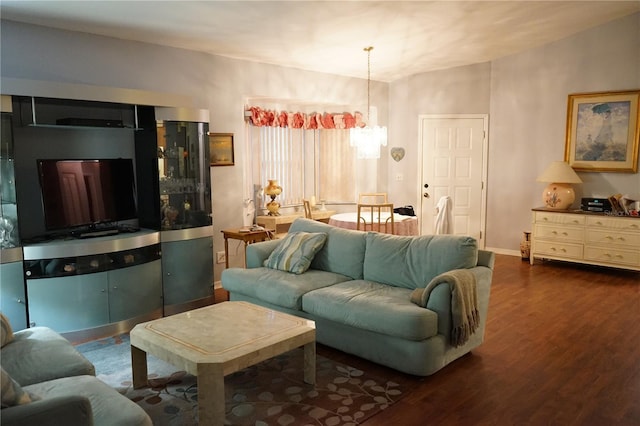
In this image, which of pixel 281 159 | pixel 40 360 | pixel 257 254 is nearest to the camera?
pixel 40 360

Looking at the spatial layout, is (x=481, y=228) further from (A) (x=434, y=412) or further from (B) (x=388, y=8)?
(A) (x=434, y=412)

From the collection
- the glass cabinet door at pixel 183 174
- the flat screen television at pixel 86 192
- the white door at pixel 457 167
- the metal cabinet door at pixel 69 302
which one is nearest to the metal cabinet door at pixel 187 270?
the glass cabinet door at pixel 183 174

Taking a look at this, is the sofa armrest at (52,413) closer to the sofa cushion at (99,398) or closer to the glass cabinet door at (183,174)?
the sofa cushion at (99,398)

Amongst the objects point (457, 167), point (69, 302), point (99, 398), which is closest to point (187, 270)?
point (69, 302)

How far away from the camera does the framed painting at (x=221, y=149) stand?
18.2 feet

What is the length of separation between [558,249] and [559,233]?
0.20 metres

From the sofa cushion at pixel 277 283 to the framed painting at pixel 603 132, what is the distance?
397 centimetres

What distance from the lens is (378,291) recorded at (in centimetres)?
376

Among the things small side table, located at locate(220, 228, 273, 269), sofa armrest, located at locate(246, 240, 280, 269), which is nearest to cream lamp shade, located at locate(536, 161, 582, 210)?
small side table, located at locate(220, 228, 273, 269)

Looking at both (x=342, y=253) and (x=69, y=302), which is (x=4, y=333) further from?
(x=342, y=253)

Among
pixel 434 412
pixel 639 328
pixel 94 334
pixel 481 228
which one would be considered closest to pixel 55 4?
pixel 94 334

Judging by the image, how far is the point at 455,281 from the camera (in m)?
3.24

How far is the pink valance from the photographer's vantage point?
6.27 m

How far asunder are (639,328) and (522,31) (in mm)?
3400
